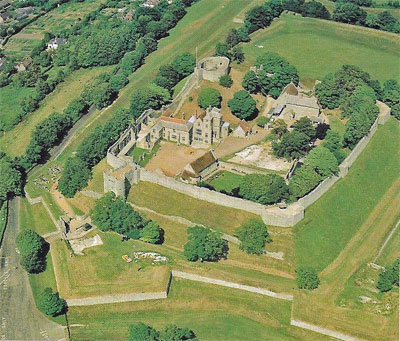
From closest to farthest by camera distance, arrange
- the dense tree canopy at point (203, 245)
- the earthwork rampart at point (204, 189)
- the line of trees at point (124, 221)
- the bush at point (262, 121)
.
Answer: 1. the dense tree canopy at point (203, 245)
2. the line of trees at point (124, 221)
3. the earthwork rampart at point (204, 189)
4. the bush at point (262, 121)

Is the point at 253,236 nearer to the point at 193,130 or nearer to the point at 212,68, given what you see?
the point at 193,130

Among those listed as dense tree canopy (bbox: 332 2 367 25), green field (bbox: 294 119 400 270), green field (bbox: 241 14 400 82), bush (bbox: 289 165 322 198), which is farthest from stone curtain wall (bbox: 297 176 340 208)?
dense tree canopy (bbox: 332 2 367 25)

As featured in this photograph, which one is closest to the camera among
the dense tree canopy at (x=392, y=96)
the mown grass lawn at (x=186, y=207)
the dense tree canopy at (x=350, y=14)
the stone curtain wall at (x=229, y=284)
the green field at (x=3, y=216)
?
the stone curtain wall at (x=229, y=284)

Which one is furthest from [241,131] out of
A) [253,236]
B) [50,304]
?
[50,304]

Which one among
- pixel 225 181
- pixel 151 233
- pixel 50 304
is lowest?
pixel 50 304

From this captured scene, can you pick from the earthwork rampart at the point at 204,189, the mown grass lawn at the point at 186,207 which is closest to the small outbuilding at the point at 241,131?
the earthwork rampart at the point at 204,189

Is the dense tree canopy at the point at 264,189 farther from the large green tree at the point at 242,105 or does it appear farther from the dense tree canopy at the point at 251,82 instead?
the dense tree canopy at the point at 251,82

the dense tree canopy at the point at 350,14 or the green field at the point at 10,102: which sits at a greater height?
the dense tree canopy at the point at 350,14
